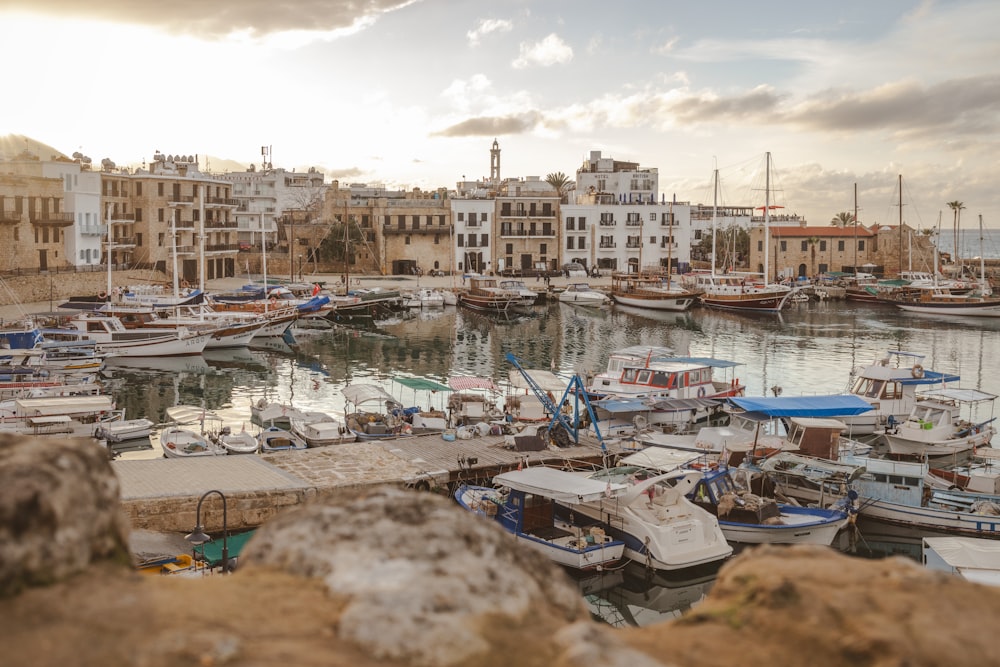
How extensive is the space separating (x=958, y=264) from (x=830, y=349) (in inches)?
2801

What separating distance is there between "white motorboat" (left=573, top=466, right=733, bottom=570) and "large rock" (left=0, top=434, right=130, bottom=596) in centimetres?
1631

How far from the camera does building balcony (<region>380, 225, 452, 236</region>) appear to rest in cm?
10238

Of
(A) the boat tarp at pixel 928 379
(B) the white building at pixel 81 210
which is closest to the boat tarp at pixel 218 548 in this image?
(A) the boat tarp at pixel 928 379

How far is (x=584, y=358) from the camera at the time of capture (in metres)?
54.9

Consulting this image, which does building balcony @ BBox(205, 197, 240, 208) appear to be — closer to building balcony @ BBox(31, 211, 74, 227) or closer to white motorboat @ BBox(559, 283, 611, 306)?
building balcony @ BBox(31, 211, 74, 227)

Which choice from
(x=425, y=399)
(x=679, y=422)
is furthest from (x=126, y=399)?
(x=679, y=422)

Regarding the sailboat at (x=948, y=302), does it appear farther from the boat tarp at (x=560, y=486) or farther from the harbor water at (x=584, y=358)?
the boat tarp at (x=560, y=486)

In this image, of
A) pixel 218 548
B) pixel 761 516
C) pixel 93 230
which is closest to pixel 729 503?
pixel 761 516

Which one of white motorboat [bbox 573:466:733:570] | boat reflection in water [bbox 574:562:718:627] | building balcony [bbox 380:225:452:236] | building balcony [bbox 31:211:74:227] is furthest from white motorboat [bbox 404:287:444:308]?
boat reflection in water [bbox 574:562:718:627]

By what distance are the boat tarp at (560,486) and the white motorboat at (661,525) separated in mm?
396

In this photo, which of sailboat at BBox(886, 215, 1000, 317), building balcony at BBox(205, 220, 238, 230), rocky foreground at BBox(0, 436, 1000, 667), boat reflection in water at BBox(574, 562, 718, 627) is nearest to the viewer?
rocky foreground at BBox(0, 436, 1000, 667)

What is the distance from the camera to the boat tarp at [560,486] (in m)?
20.6

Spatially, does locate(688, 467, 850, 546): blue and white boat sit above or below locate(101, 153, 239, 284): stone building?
below

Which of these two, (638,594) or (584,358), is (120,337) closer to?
(584,358)
